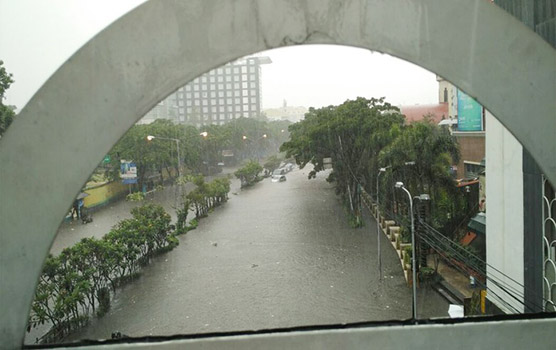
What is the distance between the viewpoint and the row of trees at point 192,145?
318 inches

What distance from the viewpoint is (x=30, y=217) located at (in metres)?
1.03

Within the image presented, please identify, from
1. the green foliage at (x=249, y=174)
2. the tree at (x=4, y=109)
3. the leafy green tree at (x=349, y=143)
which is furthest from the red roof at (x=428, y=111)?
the tree at (x=4, y=109)

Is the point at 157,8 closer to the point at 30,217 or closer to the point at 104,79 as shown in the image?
the point at 104,79

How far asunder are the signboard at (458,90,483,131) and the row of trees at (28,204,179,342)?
5003mm

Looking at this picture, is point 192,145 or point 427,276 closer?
point 427,276

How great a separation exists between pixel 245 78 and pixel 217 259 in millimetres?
2951

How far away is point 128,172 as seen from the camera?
7.57m

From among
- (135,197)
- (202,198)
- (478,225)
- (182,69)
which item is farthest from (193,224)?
(182,69)

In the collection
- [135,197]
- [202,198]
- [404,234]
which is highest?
[135,197]

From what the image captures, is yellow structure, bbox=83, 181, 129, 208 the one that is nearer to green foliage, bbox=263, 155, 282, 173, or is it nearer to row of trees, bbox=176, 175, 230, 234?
row of trees, bbox=176, 175, 230, 234

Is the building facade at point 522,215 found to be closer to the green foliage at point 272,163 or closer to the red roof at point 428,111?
the green foliage at point 272,163

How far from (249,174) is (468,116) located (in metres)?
4.09

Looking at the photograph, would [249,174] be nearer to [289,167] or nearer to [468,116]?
[289,167]

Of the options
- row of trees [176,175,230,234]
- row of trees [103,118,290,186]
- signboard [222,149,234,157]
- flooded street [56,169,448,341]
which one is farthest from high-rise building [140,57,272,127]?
flooded street [56,169,448,341]
